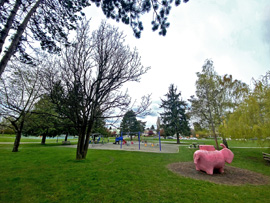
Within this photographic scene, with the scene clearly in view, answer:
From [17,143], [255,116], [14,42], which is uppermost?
[14,42]

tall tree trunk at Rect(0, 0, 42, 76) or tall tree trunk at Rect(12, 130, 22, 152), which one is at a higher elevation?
tall tree trunk at Rect(0, 0, 42, 76)

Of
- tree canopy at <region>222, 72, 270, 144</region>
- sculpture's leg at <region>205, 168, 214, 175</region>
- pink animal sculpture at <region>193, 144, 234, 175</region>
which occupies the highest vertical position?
tree canopy at <region>222, 72, 270, 144</region>

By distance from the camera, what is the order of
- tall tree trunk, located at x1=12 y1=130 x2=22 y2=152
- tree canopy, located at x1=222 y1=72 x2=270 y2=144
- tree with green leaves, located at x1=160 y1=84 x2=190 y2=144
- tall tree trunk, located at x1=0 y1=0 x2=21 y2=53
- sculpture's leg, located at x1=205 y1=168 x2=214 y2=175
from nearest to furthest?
tall tree trunk, located at x1=0 y1=0 x2=21 y2=53, sculpture's leg, located at x1=205 y1=168 x2=214 y2=175, tree canopy, located at x1=222 y1=72 x2=270 y2=144, tall tree trunk, located at x1=12 y1=130 x2=22 y2=152, tree with green leaves, located at x1=160 y1=84 x2=190 y2=144

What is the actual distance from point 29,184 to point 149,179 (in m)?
4.29

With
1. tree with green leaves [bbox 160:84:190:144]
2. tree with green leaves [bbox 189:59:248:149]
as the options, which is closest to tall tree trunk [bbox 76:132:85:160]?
tree with green leaves [bbox 189:59:248:149]

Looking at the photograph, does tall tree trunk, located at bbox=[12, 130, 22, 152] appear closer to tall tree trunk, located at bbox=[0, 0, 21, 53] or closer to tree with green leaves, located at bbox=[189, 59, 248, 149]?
tall tree trunk, located at bbox=[0, 0, 21, 53]

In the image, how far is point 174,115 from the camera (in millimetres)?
28250

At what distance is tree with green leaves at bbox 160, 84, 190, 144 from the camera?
27.5m

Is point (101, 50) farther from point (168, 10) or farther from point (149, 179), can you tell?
point (149, 179)

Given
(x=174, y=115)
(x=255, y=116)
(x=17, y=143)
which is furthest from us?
(x=174, y=115)

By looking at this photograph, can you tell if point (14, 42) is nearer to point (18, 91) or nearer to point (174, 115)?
point (18, 91)

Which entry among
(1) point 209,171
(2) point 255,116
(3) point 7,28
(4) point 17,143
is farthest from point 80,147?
(2) point 255,116

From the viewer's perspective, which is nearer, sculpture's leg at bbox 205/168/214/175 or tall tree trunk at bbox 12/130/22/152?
sculpture's leg at bbox 205/168/214/175

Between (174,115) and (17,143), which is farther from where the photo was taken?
(174,115)
